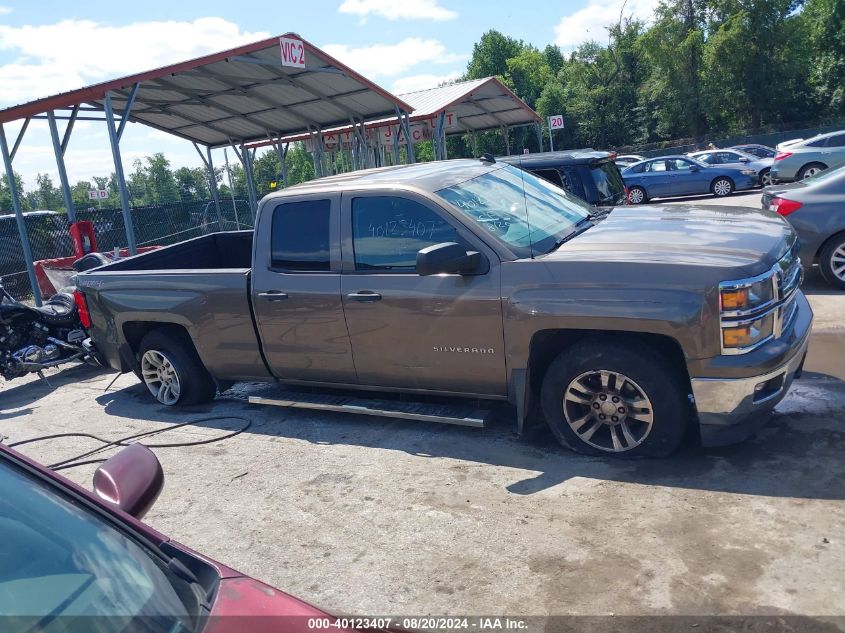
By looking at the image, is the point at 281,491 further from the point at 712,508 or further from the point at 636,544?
the point at 712,508

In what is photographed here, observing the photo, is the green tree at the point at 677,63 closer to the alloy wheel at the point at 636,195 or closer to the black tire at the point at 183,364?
the alloy wheel at the point at 636,195

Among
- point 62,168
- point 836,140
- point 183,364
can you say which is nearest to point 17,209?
point 62,168

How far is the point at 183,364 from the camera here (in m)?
6.52

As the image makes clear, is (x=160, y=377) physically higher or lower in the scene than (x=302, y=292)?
lower

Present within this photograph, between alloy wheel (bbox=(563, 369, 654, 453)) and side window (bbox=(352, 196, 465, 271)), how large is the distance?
133 centimetres

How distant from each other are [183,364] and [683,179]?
19755 millimetres

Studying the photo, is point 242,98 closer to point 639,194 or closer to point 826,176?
point 826,176

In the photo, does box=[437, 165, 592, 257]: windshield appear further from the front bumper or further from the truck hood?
the front bumper

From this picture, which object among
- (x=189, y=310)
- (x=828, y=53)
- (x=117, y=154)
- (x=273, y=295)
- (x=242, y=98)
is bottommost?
(x=189, y=310)

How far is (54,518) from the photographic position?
1926mm

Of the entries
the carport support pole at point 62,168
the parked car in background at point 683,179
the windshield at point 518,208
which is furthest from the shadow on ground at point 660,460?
the parked car in background at point 683,179

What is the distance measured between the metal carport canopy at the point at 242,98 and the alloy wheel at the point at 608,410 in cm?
924

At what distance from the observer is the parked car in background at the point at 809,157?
1900cm

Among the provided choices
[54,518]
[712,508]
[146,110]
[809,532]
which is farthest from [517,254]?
[146,110]
